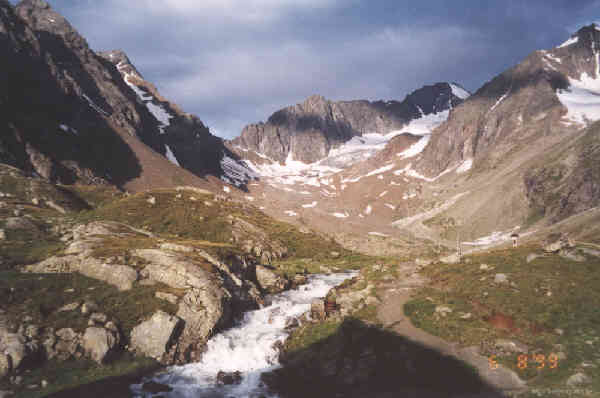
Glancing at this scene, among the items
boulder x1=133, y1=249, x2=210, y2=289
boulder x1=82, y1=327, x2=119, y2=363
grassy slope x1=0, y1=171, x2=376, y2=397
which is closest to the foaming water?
grassy slope x1=0, y1=171, x2=376, y2=397

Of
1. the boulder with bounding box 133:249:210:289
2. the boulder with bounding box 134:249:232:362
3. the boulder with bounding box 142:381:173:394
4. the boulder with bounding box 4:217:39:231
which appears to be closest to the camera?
the boulder with bounding box 142:381:173:394

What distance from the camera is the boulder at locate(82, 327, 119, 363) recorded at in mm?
27078

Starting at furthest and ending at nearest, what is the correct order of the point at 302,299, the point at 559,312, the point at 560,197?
the point at 560,197, the point at 302,299, the point at 559,312

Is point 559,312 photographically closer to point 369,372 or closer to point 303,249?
point 369,372

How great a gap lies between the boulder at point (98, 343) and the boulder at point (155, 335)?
6.84 ft

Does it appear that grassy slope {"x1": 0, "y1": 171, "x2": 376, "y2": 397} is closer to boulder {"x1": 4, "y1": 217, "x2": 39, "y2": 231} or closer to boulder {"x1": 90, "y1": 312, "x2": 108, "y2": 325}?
boulder {"x1": 90, "y1": 312, "x2": 108, "y2": 325}

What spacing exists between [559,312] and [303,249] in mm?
70218

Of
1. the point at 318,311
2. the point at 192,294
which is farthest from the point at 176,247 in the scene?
the point at 318,311

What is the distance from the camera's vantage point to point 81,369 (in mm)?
25703

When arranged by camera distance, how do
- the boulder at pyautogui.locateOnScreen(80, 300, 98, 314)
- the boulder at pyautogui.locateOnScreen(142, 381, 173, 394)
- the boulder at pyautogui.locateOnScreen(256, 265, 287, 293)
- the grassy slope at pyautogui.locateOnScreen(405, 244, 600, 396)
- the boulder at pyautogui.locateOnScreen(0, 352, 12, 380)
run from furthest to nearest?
the boulder at pyautogui.locateOnScreen(256, 265, 287, 293) < the boulder at pyautogui.locateOnScreen(80, 300, 98, 314) < the boulder at pyautogui.locateOnScreen(142, 381, 173, 394) < the grassy slope at pyautogui.locateOnScreen(405, 244, 600, 396) < the boulder at pyautogui.locateOnScreen(0, 352, 12, 380)

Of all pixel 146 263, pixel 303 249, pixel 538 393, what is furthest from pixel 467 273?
pixel 303 249

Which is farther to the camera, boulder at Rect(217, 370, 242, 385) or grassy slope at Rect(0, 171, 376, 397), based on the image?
boulder at Rect(217, 370, 242, 385)

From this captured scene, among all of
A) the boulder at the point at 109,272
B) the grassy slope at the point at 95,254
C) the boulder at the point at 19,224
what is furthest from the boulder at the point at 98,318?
the boulder at the point at 19,224

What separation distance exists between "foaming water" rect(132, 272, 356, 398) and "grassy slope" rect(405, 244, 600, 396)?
16246 mm
